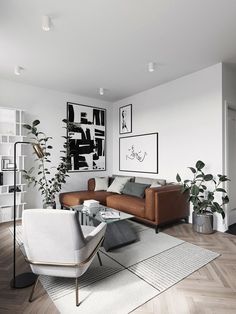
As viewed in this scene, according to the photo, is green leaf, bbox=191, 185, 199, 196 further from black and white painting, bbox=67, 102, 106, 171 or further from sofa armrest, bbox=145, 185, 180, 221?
black and white painting, bbox=67, 102, 106, 171

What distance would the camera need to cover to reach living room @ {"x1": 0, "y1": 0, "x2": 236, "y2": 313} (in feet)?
6.46

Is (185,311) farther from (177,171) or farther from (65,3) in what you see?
(65,3)

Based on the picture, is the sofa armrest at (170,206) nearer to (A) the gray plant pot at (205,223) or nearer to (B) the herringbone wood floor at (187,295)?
(A) the gray plant pot at (205,223)

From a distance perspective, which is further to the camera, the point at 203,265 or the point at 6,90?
the point at 6,90

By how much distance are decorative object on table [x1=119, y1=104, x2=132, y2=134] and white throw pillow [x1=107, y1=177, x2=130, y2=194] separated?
1292 millimetres

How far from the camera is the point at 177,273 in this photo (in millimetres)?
2115

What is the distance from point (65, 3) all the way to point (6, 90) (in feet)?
8.64

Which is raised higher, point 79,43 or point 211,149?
point 79,43

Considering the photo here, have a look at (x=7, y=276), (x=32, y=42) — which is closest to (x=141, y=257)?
(x=7, y=276)

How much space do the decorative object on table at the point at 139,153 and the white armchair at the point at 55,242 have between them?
296cm

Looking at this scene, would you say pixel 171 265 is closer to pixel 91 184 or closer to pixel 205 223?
pixel 205 223

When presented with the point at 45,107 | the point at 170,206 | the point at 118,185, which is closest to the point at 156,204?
the point at 170,206

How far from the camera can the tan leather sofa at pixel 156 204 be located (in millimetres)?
3166


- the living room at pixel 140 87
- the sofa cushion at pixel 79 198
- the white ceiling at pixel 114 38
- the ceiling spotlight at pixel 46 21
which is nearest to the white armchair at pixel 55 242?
the living room at pixel 140 87
